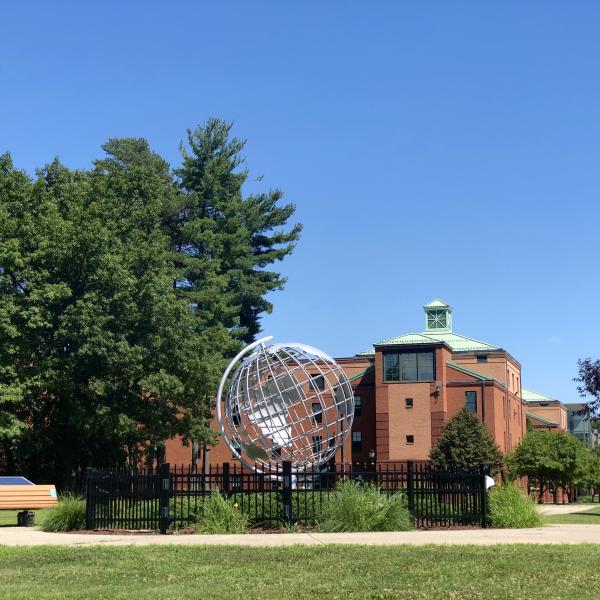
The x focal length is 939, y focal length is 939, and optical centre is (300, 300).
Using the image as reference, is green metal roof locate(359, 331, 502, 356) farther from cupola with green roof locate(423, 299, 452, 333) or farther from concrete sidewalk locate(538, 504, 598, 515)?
concrete sidewalk locate(538, 504, 598, 515)

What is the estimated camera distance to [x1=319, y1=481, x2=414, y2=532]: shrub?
63.8ft

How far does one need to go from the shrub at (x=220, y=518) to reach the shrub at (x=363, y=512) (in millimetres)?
1762

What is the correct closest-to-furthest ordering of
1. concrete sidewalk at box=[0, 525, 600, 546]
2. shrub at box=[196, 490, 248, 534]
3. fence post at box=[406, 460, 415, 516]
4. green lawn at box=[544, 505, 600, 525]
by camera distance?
concrete sidewalk at box=[0, 525, 600, 546], shrub at box=[196, 490, 248, 534], fence post at box=[406, 460, 415, 516], green lawn at box=[544, 505, 600, 525]

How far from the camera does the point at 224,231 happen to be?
211 ft

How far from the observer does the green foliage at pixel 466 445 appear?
2655 inches

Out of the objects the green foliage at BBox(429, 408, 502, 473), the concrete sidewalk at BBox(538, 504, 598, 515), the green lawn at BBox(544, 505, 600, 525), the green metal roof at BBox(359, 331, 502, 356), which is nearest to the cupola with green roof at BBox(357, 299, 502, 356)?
the green metal roof at BBox(359, 331, 502, 356)

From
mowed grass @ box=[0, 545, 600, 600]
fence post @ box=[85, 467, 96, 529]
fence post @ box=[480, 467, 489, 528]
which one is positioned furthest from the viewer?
fence post @ box=[85, 467, 96, 529]

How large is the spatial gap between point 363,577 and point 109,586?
322 cm

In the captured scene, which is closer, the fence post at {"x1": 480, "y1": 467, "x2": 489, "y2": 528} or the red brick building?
the fence post at {"x1": 480, "y1": 467, "x2": 489, "y2": 528}

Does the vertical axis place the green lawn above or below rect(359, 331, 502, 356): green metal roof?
below

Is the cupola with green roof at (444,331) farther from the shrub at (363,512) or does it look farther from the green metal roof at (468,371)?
the shrub at (363,512)

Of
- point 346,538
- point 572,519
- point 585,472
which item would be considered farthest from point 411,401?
point 346,538

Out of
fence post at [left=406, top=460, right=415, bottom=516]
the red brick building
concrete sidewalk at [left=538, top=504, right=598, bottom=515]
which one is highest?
the red brick building

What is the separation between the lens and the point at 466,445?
68625 millimetres
